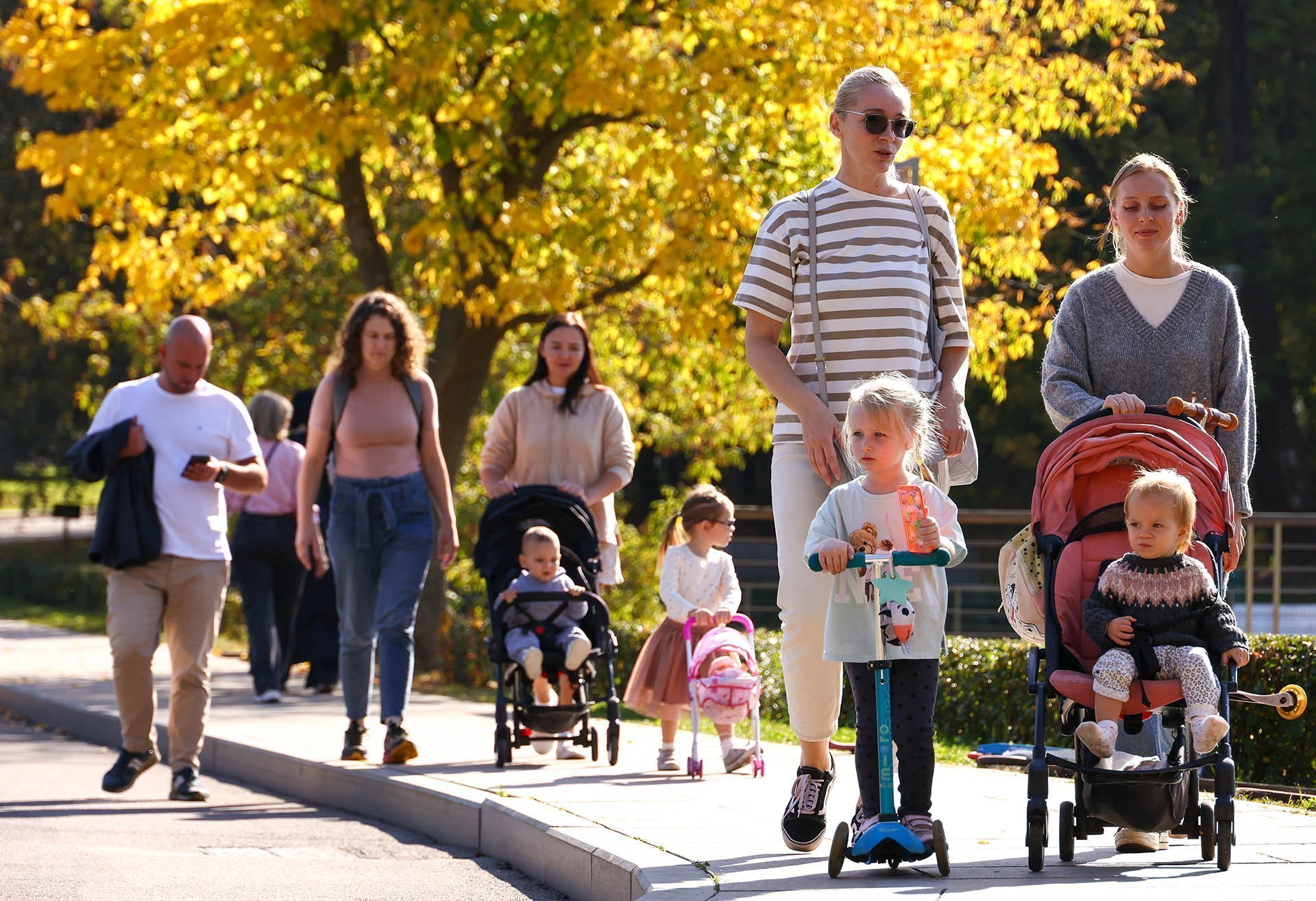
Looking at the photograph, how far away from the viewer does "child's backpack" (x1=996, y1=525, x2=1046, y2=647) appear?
5.79 m

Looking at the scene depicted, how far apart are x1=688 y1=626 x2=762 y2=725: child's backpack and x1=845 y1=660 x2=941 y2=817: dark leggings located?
2.76 m

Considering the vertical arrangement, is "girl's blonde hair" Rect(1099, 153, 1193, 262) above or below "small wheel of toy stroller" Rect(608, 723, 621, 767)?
above

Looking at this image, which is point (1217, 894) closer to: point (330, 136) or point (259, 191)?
point (330, 136)

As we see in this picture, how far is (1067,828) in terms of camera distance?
18.0 ft

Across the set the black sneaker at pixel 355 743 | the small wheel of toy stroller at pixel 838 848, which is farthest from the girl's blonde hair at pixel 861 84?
the black sneaker at pixel 355 743

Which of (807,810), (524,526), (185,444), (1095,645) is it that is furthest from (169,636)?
(1095,645)

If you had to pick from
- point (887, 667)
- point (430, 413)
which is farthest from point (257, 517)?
point (887, 667)

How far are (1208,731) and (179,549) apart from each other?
483 cm

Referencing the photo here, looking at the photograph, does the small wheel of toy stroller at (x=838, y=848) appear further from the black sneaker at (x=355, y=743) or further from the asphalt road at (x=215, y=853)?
the black sneaker at (x=355, y=743)

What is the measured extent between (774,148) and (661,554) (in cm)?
517

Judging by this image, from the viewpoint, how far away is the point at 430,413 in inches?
352

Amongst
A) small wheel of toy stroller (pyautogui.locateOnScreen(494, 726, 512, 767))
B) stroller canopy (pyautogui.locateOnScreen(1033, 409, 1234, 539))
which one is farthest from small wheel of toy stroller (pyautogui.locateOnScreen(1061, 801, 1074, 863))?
small wheel of toy stroller (pyautogui.locateOnScreen(494, 726, 512, 767))

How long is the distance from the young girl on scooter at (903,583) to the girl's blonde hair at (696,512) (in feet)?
10.4

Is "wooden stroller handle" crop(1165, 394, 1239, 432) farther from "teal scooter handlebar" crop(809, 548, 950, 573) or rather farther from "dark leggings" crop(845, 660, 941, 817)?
"dark leggings" crop(845, 660, 941, 817)
